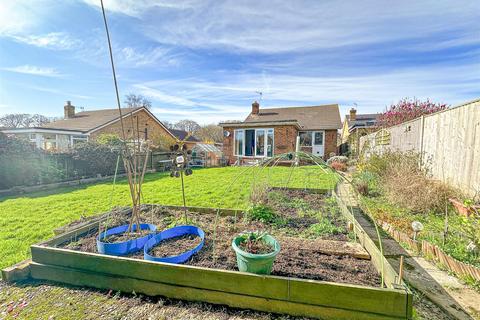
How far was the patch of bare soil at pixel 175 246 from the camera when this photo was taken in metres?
2.58

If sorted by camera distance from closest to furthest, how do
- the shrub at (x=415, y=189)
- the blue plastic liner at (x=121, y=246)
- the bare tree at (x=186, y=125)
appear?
the blue plastic liner at (x=121, y=246), the shrub at (x=415, y=189), the bare tree at (x=186, y=125)

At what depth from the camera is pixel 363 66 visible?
10570 mm

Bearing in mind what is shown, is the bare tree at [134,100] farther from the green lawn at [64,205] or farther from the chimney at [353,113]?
the chimney at [353,113]

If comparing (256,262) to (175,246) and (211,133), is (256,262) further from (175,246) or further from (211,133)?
(211,133)

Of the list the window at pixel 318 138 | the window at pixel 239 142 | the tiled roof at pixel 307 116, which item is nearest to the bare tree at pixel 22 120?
the window at pixel 239 142

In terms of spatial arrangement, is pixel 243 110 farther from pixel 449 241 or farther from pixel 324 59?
pixel 449 241

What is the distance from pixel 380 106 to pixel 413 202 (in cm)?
1114

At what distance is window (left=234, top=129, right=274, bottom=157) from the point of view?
598 inches

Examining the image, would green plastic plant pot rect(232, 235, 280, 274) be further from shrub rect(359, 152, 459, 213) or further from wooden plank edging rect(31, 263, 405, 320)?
shrub rect(359, 152, 459, 213)

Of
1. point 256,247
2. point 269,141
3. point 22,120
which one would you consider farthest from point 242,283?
point 22,120

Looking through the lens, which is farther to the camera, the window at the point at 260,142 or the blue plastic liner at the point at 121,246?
the window at the point at 260,142

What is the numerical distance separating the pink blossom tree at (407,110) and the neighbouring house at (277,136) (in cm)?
343

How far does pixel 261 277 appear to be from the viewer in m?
1.93

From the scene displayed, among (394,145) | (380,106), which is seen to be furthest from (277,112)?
(394,145)
